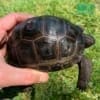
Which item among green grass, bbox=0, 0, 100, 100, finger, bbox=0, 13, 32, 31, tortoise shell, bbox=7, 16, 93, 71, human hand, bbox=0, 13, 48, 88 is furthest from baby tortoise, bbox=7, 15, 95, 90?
green grass, bbox=0, 0, 100, 100

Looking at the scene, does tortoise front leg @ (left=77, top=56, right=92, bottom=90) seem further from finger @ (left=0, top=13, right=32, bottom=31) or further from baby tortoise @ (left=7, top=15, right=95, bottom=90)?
finger @ (left=0, top=13, right=32, bottom=31)

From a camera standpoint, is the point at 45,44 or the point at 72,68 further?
the point at 72,68

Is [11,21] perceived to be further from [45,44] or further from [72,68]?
[72,68]

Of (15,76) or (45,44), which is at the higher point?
(45,44)

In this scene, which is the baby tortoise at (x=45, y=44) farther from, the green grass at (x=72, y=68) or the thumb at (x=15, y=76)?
the green grass at (x=72, y=68)

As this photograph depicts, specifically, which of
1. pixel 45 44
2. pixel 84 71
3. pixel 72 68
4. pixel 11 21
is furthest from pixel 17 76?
pixel 72 68

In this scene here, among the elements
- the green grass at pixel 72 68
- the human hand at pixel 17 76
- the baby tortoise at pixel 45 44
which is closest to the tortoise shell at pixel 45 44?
the baby tortoise at pixel 45 44

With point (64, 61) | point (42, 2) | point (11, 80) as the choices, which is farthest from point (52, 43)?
point (42, 2)
